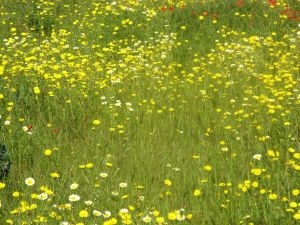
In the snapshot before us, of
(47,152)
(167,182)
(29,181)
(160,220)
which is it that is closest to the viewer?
(160,220)

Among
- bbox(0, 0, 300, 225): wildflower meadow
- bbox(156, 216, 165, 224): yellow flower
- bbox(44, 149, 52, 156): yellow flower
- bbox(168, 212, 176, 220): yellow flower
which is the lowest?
bbox(0, 0, 300, 225): wildflower meadow

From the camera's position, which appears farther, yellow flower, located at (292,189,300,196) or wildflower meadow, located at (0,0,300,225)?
wildflower meadow, located at (0,0,300,225)

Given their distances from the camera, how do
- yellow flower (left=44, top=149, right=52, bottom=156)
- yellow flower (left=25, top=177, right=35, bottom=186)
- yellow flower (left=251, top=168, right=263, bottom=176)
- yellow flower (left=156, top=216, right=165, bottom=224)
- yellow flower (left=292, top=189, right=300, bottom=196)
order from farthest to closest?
yellow flower (left=44, top=149, right=52, bottom=156)
yellow flower (left=25, top=177, right=35, bottom=186)
yellow flower (left=251, top=168, right=263, bottom=176)
yellow flower (left=292, top=189, right=300, bottom=196)
yellow flower (left=156, top=216, right=165, bottom=224)

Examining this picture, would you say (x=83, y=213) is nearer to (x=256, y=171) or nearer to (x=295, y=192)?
(x=256, y=171)

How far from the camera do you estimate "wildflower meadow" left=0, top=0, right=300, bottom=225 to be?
347 centimetres

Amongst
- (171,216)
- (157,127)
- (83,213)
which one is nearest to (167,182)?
(171,216)

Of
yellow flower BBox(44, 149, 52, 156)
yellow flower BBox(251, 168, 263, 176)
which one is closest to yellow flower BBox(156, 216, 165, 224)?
yellow flower BBox(251, 168, 263, 176)

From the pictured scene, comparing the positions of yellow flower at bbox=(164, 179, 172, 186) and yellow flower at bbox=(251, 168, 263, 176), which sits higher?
yellow flower at bbox=(251, 168, 263, 176)

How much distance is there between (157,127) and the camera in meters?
4.93

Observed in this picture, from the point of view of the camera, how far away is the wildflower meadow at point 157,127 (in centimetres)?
347

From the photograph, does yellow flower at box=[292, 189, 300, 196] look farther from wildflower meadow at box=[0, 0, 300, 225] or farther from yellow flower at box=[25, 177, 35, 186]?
yellow flower at box=[25, 177, 35, 186]

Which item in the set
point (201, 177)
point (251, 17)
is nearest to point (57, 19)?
point (251, 17)

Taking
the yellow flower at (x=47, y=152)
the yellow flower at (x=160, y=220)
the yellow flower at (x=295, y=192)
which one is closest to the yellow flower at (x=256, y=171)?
the yellow flower at (x=295, y=192)

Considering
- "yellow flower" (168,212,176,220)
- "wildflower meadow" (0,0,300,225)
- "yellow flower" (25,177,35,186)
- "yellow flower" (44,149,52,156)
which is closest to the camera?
"yellow flower" (168,212,176,220)
